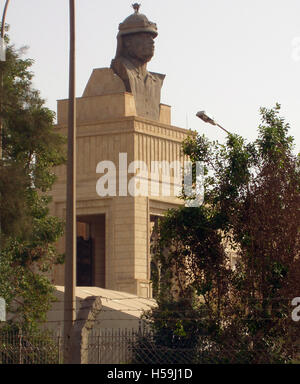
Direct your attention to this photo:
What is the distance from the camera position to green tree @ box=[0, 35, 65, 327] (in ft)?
63.2

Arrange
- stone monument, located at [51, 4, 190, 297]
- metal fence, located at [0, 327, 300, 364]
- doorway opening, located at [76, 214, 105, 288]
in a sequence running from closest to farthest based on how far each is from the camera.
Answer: metal fence, located at [0, 327, 300, 364] < stone monument, located at [51, 4, 190, 297] < doorway opening, located at [76, 214, 105, 288]

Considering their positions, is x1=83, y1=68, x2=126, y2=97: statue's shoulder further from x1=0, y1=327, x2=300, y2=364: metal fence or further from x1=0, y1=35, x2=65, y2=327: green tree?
x1=0, y1=327, x2=300, y2=364: metal fence

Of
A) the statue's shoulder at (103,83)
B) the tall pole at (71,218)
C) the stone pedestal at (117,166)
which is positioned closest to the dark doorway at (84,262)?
the stone pedestal at (117,166)

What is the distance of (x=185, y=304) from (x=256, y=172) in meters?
5.20

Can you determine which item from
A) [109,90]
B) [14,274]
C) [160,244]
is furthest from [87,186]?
[160,244]

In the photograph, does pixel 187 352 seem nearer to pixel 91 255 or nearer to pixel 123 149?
pixel 123 149

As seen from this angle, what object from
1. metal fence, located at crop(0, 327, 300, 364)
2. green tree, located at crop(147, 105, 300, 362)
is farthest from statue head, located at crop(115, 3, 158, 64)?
metal fence, located at crop(0, 327, 300, 364)

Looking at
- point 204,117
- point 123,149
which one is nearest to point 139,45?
point 123,149

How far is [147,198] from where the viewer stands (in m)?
54.9

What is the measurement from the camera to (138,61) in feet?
191

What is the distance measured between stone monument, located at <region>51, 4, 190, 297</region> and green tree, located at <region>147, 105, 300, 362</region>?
1114 inches

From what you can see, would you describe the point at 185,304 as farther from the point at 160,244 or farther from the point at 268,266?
the point at 268,266

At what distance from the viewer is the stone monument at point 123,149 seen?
54.0 meters
